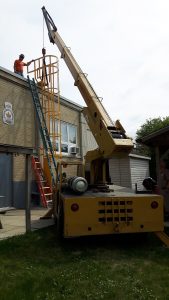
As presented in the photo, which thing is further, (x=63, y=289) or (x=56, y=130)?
(x=56, y=130)

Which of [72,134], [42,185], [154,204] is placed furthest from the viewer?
[72,134]

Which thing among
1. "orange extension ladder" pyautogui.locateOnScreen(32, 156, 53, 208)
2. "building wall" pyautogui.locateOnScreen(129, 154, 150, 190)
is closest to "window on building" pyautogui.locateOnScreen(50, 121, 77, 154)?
"orange extension ladder" pyautogui.locateOnScreen(32, 156, 53, 208)

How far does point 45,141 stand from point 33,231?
834 centimetres

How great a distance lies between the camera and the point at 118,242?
823 cm

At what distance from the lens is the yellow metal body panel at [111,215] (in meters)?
7.32

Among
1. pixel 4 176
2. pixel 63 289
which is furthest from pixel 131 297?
pixel 4 176

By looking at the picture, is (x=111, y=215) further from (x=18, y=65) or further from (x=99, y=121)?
(x=18, y=65)

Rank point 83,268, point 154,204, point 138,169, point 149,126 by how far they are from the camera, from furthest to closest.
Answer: point 149,126 < point 138,169 < point 154,204 < point 83,268

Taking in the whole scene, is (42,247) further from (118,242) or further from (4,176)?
(4,176)

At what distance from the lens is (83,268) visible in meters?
6.03

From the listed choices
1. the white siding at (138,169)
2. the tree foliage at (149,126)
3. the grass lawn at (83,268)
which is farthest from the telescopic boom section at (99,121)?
the tree foliage at (149,126)

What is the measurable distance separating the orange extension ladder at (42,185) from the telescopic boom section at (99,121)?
20.8ft

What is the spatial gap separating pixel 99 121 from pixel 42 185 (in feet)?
27.4

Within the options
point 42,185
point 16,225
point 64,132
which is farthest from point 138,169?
point 16,225
